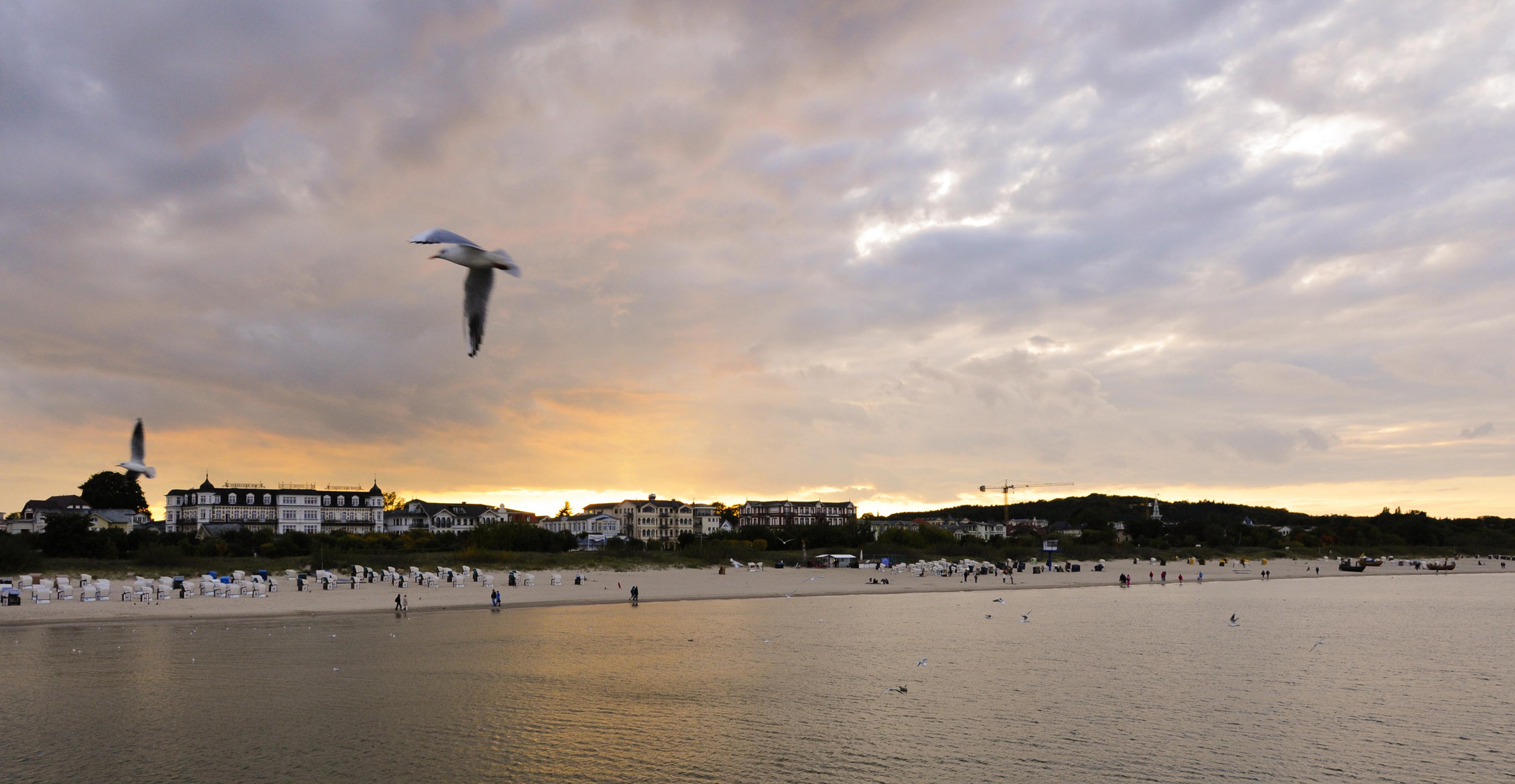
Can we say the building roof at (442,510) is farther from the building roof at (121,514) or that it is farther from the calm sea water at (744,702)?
the calm sea water at (744,702)

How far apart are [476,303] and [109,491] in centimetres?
13193

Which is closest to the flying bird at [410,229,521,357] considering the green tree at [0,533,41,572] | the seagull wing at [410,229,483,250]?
the seagull wing at [410,229,483,250]

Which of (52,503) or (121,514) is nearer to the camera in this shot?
(121,514)

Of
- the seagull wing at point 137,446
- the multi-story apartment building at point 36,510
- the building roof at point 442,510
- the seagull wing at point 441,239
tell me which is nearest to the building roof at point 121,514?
→ the multi-story apartment building at point 36,510

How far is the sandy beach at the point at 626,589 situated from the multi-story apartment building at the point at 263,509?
7337cm

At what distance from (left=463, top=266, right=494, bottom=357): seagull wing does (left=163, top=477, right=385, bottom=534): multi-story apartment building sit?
5474 inches

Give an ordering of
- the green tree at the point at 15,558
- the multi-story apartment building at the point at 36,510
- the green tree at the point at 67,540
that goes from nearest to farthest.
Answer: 1. the green tree at the point at 15,558
2. the green tree at the point at 67,540
3. the multi-story apartment building at the point at 36,510

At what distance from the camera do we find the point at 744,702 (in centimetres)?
3269

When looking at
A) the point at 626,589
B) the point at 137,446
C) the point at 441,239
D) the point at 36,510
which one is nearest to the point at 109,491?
the point at 36,510

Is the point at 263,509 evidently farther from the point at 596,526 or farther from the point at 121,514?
the point at 596,526

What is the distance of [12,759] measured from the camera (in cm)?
2431

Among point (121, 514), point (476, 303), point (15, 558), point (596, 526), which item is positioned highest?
point (476, 303)

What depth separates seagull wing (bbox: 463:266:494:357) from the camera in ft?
45.9

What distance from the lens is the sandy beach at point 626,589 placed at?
185ft
